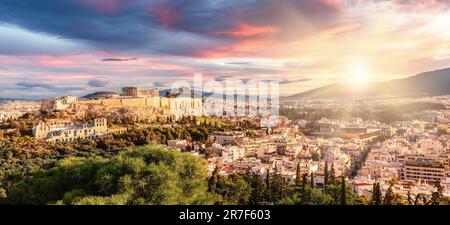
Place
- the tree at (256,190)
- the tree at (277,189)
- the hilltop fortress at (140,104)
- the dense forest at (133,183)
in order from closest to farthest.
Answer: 1. the dense forest at (133,183)
2. the tree at (256,190)
3. the tree at (277,189)
4. the hilltop fortress at (140,104)

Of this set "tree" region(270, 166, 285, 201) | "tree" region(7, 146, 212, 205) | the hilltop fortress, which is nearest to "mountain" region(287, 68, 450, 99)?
"tree" region(270, 166, 285, 201)

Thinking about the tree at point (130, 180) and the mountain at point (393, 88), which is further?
the mountain at point (393, 88)

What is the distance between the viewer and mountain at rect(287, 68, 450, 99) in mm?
5137

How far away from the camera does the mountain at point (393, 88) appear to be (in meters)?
5.14

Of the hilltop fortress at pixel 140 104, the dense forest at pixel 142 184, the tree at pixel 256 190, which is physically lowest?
the tree at pixel 256 190

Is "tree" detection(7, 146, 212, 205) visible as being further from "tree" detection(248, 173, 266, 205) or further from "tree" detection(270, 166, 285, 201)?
"tree" detection(270, 166, 285, 201)

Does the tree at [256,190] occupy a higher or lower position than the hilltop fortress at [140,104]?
lower

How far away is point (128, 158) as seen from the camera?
3.58m

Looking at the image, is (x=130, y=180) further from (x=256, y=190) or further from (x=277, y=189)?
(x=277, y=189)

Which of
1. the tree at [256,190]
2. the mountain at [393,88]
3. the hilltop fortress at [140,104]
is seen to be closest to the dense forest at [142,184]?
the tree at [256,190]

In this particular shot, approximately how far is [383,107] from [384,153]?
2186mm

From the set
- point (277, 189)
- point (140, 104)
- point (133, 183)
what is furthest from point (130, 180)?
point (140, 104)

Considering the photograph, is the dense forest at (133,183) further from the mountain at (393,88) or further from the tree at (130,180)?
the mountain at (393,88)

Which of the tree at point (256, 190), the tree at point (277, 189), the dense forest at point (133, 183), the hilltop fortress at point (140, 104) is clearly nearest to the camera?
the dense forest at point (133, 183)
